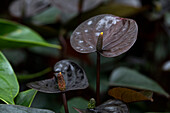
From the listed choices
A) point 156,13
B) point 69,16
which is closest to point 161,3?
point 156,13

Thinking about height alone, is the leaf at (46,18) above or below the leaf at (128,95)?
above

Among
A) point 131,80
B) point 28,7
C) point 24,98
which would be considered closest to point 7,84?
point 24,98

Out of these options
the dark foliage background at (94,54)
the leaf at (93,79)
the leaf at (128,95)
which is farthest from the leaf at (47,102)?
the leaf at (128,95)

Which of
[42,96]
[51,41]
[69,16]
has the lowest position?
[42,96]

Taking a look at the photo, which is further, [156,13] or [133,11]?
A: [156,13]

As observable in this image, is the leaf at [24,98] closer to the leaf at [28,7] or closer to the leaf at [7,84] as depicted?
the leaf at [7,84]

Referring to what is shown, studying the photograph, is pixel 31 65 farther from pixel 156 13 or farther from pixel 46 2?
pixel 156 13
